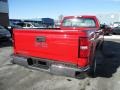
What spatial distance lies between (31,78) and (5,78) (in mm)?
770

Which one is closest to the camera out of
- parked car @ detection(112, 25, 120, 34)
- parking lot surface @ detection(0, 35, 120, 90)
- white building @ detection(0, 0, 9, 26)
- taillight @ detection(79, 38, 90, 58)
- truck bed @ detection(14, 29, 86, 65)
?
taillight @ detection(79, 38, 90, 58)

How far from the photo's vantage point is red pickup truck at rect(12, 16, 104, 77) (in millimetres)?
5367

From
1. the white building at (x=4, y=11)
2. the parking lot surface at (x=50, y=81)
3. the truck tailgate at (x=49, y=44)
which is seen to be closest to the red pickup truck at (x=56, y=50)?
the truck tailgate at (x=49, y=44)

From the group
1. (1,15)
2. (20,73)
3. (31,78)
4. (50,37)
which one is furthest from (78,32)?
(1,15)

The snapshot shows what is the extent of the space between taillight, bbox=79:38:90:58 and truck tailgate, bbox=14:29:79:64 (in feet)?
0.33

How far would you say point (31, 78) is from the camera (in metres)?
6.38

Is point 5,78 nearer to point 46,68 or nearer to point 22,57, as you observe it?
point 22,57

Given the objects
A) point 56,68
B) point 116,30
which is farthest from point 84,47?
point 116,30

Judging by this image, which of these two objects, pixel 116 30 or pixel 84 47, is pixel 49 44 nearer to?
pixel 84 47

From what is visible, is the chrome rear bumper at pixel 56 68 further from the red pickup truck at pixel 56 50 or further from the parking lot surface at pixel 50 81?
the parking lot surface at pixel 50 81

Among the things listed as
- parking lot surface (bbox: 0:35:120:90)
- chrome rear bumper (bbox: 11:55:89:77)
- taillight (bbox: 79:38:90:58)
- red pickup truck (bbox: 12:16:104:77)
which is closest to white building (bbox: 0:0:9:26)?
parking lot surface (bbox: 0:35:120:90)

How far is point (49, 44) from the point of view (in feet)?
19.2

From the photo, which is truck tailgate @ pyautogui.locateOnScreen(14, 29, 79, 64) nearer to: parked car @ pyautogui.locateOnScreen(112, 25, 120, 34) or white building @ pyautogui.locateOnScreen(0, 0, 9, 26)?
parked car @ pyautogui.locateOnScreen(112, 25, 120, 34)

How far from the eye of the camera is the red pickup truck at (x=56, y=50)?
5.37m
